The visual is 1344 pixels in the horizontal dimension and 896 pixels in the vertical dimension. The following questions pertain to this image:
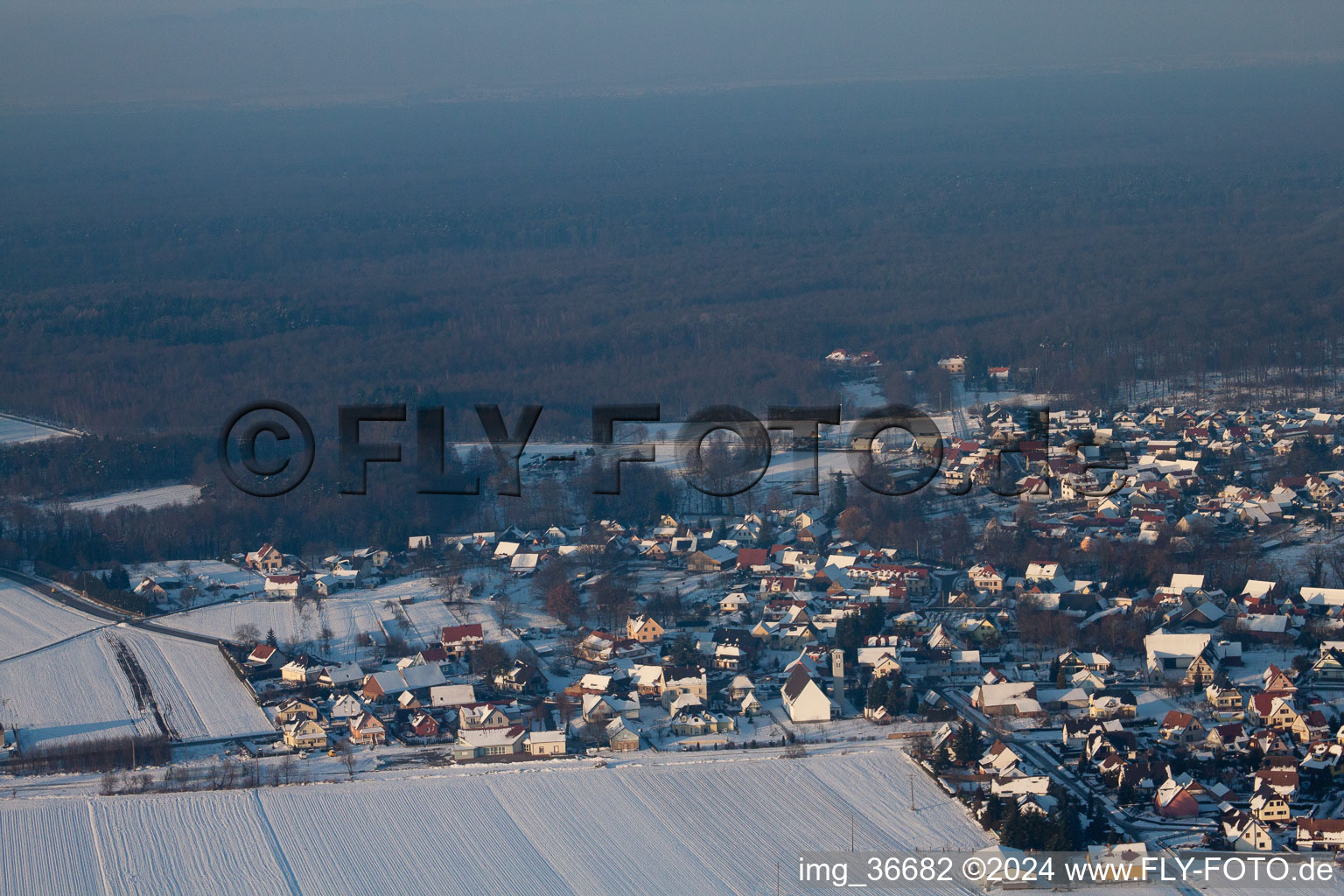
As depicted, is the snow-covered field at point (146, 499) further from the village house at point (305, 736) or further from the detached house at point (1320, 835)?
the detached house at point (1320, 835)

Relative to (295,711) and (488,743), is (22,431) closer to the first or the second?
(295,711)

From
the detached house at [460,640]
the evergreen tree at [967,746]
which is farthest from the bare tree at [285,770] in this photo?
the evergreen tree at [967,746]

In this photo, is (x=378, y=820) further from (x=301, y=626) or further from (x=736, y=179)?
(x=736, y=179)

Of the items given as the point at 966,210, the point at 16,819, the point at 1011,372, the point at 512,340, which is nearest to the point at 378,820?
the point at 16,819

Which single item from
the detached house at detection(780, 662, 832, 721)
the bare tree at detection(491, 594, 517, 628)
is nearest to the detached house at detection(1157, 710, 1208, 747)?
the detached house at detection(780, 662, 832, 721)

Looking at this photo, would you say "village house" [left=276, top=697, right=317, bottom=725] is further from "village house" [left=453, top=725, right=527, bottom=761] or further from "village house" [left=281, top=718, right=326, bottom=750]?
"village house" [left=453, top=725, right=527, bottom=761]

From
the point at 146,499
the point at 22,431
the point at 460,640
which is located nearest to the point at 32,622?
the point at 460,640
